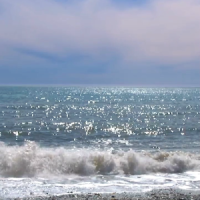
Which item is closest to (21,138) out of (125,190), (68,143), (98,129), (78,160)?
(68,143)

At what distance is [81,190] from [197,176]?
22.0ft

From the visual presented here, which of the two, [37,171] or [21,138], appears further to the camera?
[21,138]

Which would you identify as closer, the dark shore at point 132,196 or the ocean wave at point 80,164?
the dark shore at point 132,196

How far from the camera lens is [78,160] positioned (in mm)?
19000

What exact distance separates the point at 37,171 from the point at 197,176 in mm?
8246

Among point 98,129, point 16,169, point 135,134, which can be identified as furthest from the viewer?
point 98,129

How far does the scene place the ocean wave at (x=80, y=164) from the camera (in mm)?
17922

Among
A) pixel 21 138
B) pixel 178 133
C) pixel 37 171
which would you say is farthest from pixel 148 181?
pixel 178 133

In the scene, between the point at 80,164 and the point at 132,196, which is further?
the point at 80,164

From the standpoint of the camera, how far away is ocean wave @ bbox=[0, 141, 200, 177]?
17.9 metres

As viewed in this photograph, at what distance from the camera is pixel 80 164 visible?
1866 centimetres

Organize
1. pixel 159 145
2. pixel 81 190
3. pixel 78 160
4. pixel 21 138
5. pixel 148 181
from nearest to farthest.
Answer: pixel 81 190
pixel 148 181
pixel 78 160
pixel 159 145
pixel 21 138

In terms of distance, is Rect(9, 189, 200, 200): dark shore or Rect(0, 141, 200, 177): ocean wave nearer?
Rect(9, 189, 200, 200): dark shore

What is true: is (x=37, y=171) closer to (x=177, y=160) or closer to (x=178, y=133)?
(x=177, y=160)
